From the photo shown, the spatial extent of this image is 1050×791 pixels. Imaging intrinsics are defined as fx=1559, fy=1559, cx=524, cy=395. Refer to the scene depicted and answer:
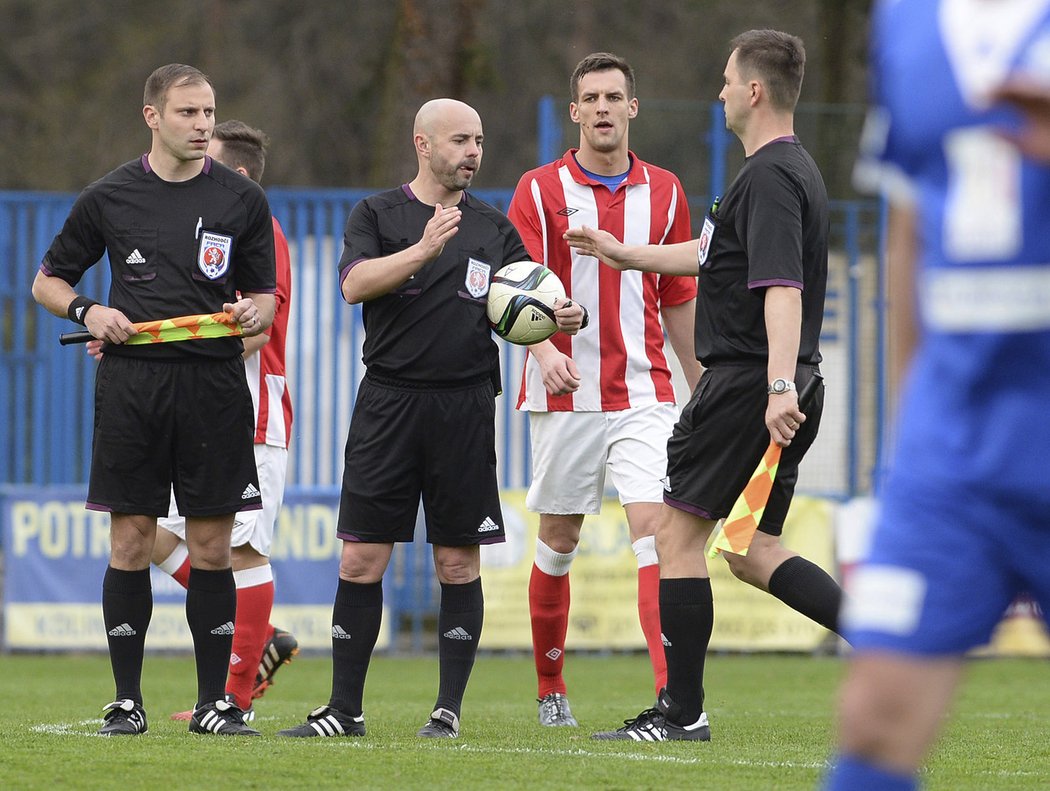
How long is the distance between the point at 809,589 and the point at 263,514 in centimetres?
262

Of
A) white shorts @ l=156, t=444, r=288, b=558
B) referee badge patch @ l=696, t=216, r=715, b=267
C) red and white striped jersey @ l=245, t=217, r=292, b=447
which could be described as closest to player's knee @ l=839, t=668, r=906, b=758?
referee badge patch @ l=696, t=216, r=715, b=267

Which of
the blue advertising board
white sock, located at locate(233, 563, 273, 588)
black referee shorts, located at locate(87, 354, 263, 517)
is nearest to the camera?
black referee shorts, located at locate(87, 354, 263, 517)

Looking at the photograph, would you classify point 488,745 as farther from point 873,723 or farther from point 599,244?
point 873,723

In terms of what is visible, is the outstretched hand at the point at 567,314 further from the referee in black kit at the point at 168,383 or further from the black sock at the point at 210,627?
the black sock at the point at 210,627

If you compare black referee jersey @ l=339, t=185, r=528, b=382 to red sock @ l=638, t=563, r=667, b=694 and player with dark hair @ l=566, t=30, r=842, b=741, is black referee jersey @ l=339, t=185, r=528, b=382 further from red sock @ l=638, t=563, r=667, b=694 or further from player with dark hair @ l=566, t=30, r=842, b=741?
red sock @ l=638, t=563, r=667, b=694

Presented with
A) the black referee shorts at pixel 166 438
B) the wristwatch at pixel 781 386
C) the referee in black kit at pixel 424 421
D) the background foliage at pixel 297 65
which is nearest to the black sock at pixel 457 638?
the referee in black kit at pixel 424 421

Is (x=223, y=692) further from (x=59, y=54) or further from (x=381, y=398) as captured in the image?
(x=59, y=54)

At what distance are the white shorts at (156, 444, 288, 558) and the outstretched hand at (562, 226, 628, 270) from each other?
6.42ft

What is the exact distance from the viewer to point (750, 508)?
5172 millimetres

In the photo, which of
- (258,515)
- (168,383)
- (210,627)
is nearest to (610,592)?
(258,515)

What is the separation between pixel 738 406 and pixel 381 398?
129 centimetres

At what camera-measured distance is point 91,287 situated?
11.7 meters

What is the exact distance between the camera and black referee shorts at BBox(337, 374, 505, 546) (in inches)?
219

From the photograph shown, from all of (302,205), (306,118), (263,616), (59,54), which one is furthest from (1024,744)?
(59,54)
